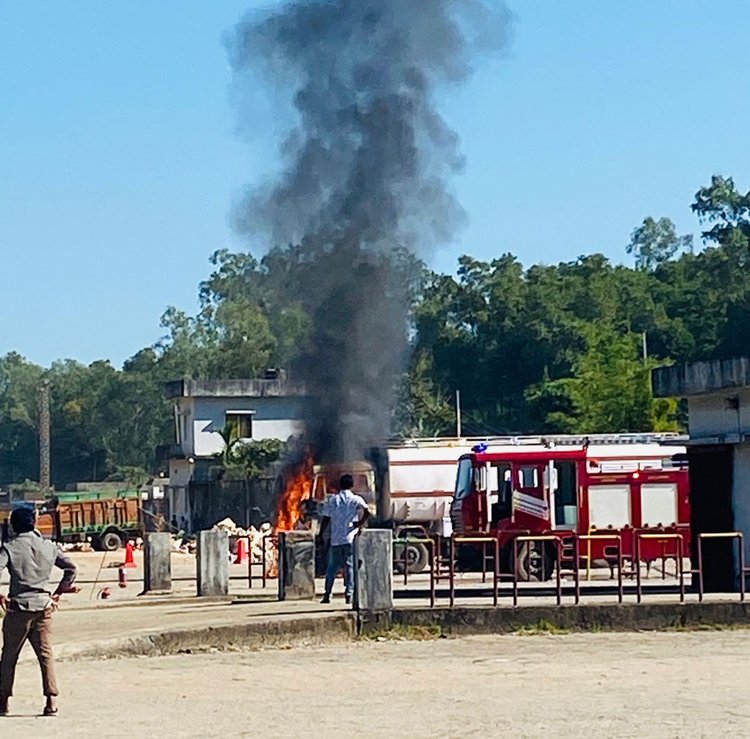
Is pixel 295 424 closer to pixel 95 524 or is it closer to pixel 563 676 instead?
pixel 95 524

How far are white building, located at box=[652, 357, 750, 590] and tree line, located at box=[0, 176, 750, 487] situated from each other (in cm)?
2140

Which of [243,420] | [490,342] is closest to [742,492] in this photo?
[243,420]

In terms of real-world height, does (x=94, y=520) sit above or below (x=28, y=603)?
above

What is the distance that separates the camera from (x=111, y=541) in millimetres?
59094

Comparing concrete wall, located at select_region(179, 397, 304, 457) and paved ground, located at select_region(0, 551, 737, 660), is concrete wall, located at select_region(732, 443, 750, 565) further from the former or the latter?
concrete wall, located at select_region(179, 397, 304, 457)

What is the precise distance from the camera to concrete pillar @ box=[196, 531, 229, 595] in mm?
26625

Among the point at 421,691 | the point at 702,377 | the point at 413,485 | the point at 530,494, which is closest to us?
the point at 421,691

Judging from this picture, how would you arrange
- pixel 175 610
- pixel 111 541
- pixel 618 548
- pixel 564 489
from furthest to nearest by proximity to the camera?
pixel 111 541, pixel 564 489, pixel 175 610, pixel 618 548

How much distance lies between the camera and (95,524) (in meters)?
59.5

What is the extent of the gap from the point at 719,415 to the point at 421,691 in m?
12.2

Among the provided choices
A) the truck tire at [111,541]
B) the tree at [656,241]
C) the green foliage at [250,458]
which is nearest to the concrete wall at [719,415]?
the truck tire at [111,541]

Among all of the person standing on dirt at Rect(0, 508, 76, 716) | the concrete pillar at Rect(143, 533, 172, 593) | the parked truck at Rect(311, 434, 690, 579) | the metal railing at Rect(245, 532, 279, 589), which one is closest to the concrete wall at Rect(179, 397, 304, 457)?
the metal railing at Rect(245, 532, 279, 589)

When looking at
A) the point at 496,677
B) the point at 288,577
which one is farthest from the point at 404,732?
the point at 288,577

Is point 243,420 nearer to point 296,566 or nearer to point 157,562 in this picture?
point 157,562
